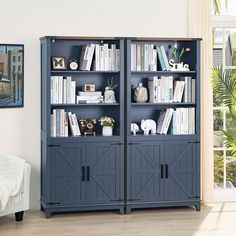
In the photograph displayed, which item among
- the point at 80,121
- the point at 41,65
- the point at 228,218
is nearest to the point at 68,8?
the point at 41,65

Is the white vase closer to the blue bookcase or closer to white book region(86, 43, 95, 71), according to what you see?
the blue bookcase

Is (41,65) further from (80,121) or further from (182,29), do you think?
(182,29)

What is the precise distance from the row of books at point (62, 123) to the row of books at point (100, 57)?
1.79 ft

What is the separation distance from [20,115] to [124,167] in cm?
131

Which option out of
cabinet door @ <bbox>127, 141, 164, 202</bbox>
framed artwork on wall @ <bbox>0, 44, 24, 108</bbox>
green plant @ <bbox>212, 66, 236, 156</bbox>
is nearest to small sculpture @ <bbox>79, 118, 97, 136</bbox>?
cabinet door @ <bbox>127, 141, 164, 202</bbox>

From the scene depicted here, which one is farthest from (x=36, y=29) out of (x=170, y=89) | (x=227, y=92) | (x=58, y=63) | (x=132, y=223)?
(x=132, y=223)

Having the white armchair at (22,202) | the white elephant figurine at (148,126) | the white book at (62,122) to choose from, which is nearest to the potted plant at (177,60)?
the white elephant figurine at (148,126)

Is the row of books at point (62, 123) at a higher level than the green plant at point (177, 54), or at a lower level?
lower

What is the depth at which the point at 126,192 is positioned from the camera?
6.70 m

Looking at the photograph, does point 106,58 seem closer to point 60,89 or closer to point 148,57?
point 148,57

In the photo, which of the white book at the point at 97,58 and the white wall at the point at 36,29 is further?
the white wall at the point at 36,29

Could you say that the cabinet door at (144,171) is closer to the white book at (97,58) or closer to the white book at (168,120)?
the white book at (168,120)

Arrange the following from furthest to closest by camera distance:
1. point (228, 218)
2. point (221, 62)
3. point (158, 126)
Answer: point (221, 62) → point (158, 126) → point (228, 218)

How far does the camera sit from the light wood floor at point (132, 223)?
590cm
